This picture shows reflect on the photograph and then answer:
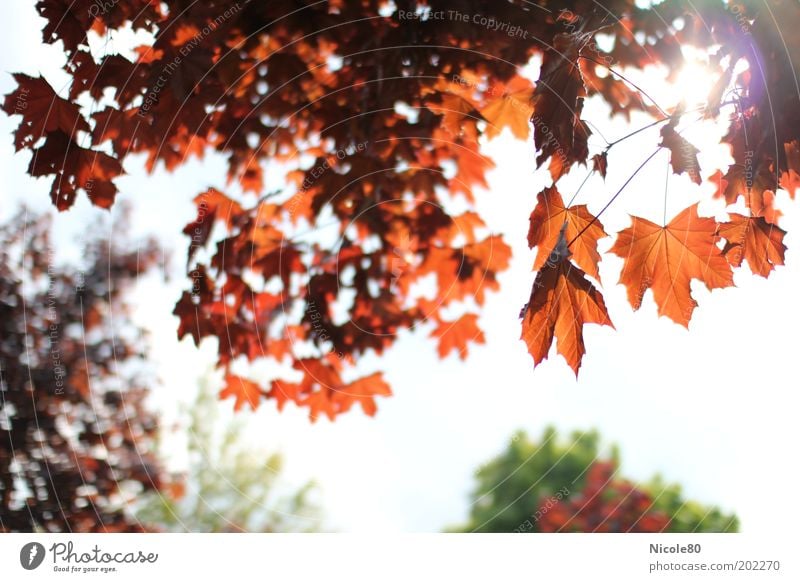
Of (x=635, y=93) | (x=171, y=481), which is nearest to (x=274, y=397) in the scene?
(x=171, y=481)

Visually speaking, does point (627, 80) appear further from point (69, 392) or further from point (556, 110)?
point (69, 392)

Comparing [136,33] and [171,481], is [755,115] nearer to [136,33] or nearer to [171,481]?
[136,33]

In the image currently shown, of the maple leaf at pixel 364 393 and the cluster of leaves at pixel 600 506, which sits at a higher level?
the maple leaf at pixel 364 393

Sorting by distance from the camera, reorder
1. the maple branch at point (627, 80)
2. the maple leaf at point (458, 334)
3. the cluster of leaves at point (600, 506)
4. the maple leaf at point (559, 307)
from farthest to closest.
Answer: the maple leaf at point (458, 334), the cluster of leaves at point (600, 506), the maple branch at point (627, 80), the maple leaf at point (559, 307)

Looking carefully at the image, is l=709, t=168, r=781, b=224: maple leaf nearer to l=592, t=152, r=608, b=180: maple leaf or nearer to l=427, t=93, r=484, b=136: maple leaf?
l=592, t=152, r=608, b=180: maple leaf

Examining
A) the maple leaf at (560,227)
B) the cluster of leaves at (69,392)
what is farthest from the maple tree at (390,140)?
the cluster of leaves at (69,392)

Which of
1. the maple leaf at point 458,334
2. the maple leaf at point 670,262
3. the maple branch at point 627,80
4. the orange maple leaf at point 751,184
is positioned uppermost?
the maple branch at point 627,80

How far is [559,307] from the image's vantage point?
56 centimetres

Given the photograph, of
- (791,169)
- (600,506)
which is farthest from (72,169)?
(600,506)

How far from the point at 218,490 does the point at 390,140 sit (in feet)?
2.04

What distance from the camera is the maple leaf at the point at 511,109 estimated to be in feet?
2.65

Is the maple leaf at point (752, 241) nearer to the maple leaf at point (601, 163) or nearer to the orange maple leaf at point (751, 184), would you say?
the orange maple leaf at point (751, 184)

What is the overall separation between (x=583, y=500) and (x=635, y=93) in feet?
1.90

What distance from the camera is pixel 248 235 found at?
92 cm
